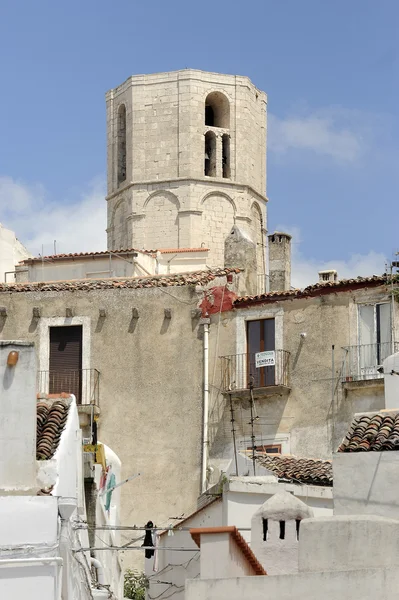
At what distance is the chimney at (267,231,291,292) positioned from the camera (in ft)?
146

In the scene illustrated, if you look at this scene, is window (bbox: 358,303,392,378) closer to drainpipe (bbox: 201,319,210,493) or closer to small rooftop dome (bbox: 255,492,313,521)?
drainpipe (bbox: 201,319,210,493)

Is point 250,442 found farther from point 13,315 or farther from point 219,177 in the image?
point 219,177

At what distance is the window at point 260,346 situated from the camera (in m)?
38.9

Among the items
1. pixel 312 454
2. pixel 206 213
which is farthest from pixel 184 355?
pixel 206 213

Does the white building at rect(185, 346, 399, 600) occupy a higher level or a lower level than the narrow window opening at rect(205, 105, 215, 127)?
lower

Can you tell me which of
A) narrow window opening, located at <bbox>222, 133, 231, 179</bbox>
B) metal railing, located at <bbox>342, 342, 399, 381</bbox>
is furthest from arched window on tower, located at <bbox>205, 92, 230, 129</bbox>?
metal railing, located at <bbox>342, 342, 399, 381</bbox>

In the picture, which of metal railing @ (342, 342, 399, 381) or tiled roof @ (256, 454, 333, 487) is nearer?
tiled roof @ (256, 454, 333, 487)

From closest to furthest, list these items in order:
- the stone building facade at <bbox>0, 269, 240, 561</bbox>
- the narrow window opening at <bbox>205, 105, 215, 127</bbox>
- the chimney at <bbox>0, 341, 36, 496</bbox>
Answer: the chimney at <bbox>0, 341, 36, 496</bbox>, the stone building facade at <bbox>0, 269, 240, 561</bbox>, the narrow window opening at <bbox>205, 105, 215, 127</bbox>

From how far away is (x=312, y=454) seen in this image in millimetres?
37344

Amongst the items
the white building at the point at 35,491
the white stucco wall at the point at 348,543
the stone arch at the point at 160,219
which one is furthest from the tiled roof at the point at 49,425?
the stone arch at the point at 160,219

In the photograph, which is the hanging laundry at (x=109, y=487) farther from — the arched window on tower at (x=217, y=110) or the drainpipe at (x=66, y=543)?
the arched window on tower at (x=217, y=110)

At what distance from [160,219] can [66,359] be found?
27.3 metres

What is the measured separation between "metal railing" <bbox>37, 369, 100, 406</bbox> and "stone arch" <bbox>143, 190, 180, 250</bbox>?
26.1 m

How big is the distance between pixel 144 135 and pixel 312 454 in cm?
3287
